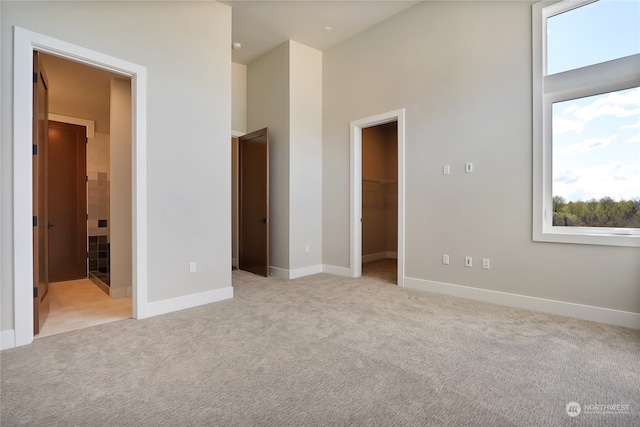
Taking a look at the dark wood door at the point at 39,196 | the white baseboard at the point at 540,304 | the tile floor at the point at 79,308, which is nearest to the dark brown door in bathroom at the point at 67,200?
the tile floor at the point at 79,308

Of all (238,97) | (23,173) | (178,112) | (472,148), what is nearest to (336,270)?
(472,148)

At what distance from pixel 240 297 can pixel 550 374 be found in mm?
2971

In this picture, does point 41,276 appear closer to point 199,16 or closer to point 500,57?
point 199,16

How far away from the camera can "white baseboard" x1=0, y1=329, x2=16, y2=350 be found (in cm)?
231

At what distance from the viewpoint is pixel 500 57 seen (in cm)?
335

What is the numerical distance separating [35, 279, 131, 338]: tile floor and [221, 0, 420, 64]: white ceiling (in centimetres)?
367

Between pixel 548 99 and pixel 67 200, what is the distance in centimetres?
683

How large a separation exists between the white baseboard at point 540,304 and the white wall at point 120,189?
144 inches

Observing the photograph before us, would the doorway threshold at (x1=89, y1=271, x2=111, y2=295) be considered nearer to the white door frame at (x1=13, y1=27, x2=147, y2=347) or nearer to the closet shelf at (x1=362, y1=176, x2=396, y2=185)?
the white door frame at (x1=13, y1=27, x2=147, y2=347)

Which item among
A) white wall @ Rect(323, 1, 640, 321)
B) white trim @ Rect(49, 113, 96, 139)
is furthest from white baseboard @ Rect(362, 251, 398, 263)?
white trim @ Rect(49, 113, 96, 139)

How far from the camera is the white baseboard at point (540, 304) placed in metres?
2.73

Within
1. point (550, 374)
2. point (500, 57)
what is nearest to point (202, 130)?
point (500, 57)

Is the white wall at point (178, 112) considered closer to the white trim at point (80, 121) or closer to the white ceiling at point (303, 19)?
the white ceiling at point (303, 19)

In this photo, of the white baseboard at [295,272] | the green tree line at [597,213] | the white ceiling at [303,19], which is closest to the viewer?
the green tree line at [597,213]
